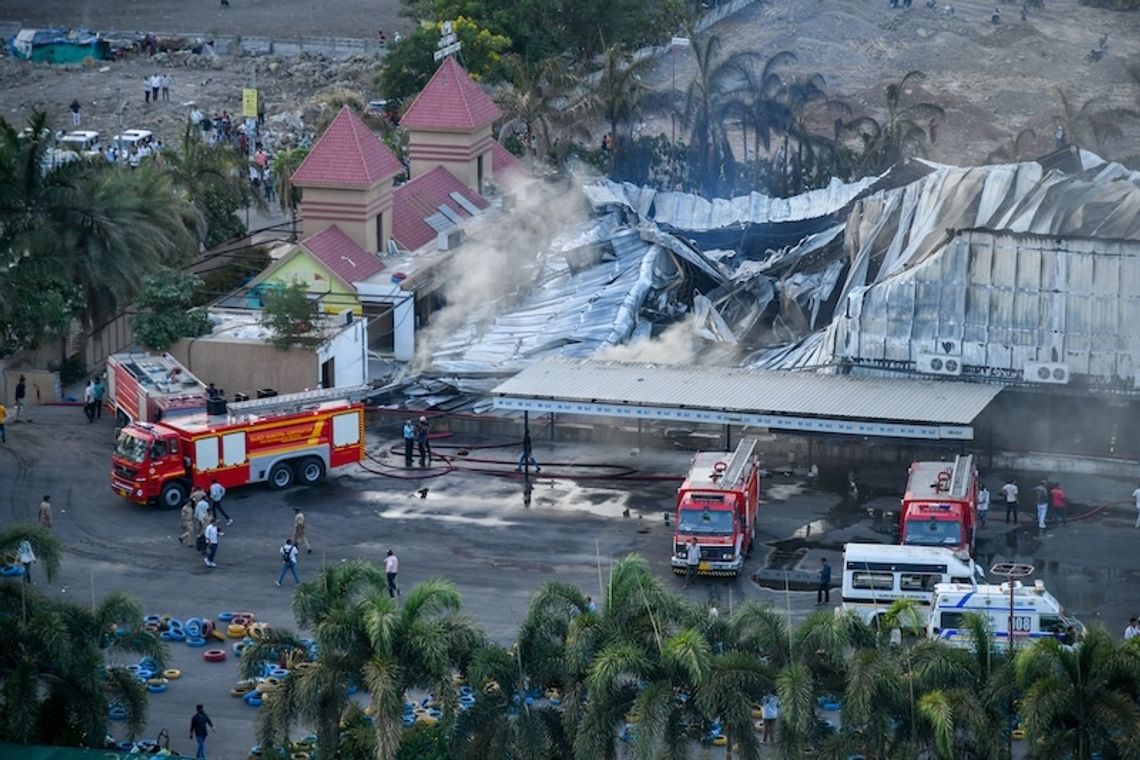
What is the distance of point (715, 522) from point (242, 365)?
16955mm

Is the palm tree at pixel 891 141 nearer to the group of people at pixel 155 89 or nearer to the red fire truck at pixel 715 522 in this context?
the group of people at pixel 155 89

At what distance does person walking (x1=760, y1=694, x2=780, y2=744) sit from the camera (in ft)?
122

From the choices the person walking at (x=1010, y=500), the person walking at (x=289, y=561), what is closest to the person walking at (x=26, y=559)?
the person walking at (x=289, y=561)

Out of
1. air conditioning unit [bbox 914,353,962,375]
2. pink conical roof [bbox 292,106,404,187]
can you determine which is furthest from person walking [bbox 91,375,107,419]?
air conditioning unit [bbox 914,353,962,375]

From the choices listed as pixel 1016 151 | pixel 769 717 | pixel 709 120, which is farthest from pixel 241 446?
pixel 709 120

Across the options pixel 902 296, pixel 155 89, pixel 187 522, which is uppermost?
pixel 155 89

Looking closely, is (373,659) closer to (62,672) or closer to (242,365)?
(62,672)

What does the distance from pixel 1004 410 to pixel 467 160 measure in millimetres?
24992

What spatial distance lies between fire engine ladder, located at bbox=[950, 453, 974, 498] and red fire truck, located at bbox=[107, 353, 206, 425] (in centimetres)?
1717

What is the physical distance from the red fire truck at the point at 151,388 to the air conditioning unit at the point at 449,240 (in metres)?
11.8

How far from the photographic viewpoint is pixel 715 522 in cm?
4684

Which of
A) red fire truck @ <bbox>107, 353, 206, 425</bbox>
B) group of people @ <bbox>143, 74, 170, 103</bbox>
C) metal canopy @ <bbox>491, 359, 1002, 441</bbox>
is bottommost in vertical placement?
red fire truck @ <bbox>107, 353, 206, 425</bbox>

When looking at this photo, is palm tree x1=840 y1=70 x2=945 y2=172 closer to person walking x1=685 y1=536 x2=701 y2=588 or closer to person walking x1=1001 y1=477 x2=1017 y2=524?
person walking x1=1001 y1=477 x2=1017 y2=524

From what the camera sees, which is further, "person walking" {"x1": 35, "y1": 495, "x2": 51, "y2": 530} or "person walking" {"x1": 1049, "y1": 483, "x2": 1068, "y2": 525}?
"person walking" {"x1": 1049, "y1": 483, "x2": 1068, "y2": 525}
